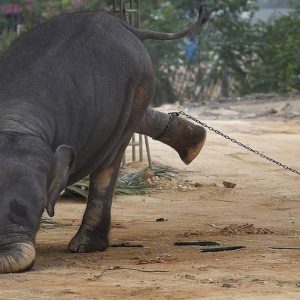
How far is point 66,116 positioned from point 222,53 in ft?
59.9

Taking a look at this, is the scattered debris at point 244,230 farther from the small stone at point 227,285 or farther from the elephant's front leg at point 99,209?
the small stone at point 227,285

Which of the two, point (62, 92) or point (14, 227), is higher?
point (62, 92)

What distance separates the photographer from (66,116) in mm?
8102

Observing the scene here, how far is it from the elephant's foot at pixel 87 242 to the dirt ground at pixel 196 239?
0.10 meters

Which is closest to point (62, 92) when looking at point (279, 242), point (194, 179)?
point (279, 242)

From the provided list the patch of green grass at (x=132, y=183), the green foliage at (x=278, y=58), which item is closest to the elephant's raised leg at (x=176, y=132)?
the patch of green grass at (x=132, y=183)

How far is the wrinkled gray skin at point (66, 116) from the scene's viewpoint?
24.1ft

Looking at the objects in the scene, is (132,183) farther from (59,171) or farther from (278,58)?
(278,58)

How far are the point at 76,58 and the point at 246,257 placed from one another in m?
1.78

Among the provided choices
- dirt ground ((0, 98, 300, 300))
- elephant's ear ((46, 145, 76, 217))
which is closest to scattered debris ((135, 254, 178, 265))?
dirt ground ((0, 98, 300, 300))

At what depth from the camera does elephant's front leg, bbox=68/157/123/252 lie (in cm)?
882

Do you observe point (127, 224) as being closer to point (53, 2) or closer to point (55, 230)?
point (55, 230)

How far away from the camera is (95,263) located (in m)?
7.91

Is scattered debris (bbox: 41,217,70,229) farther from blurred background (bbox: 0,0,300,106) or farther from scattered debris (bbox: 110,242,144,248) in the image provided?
blurred background (bbox: 0,0,300,106)
